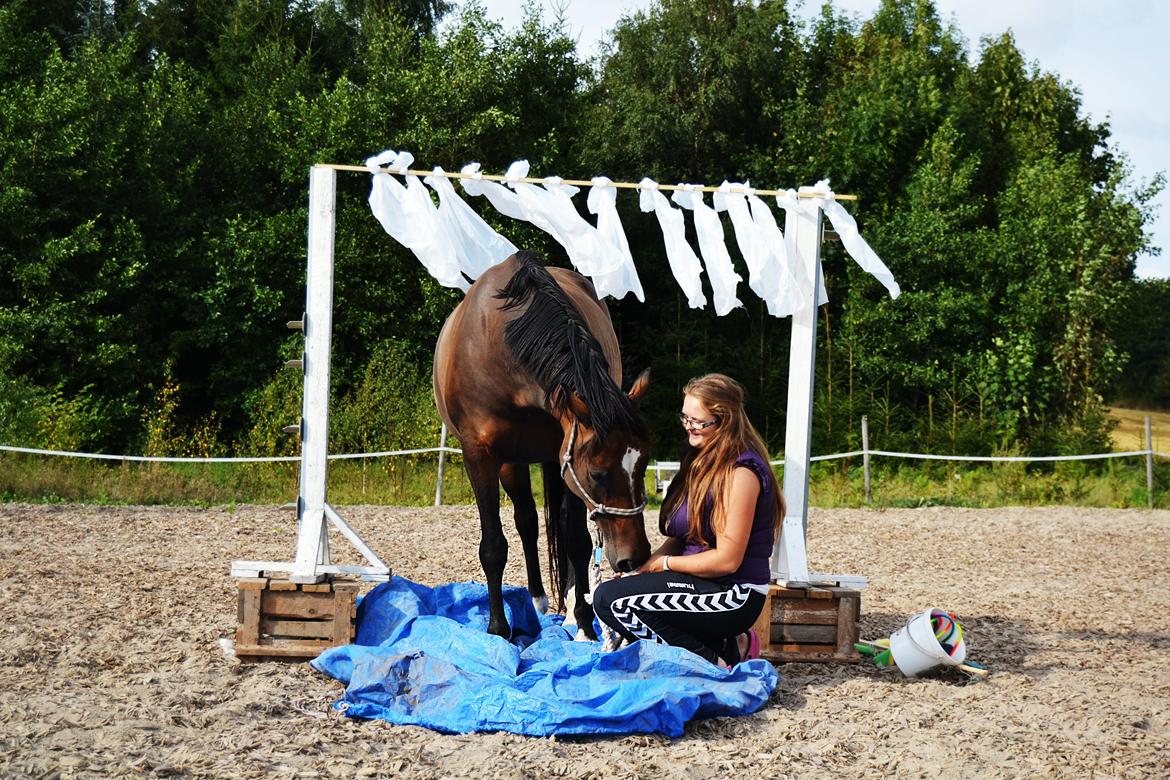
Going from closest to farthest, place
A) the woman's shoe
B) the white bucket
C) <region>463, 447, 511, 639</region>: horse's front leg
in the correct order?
1. the white bucket
2. the woman's shoe
3. <region>463, 447, 511, 639</region>: horse's front leg

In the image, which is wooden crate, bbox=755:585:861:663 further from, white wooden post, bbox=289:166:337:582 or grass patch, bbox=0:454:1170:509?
grass patch, bbox=0:454:1170:509

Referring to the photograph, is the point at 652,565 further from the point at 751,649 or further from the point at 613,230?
the point at 613,230

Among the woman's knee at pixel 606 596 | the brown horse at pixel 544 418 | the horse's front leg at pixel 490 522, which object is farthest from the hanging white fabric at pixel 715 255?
A: the woman's knee at pixel 606 596

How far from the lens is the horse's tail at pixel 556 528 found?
5.05 m

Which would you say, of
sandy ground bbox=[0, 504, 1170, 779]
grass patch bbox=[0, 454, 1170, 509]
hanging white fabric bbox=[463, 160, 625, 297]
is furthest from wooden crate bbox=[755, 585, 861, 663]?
grass patch bbox=[0, 454, 1170, 509]

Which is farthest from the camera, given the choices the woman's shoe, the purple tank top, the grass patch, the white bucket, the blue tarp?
the grass patch

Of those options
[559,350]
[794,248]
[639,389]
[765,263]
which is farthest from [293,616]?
[794,248]

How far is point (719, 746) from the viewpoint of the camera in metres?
3.41

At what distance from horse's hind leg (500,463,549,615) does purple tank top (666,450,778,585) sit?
123 cm

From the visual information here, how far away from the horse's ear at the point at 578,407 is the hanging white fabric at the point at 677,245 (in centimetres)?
92

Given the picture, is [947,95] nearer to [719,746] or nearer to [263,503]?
[263,503]

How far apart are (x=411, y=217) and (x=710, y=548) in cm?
201

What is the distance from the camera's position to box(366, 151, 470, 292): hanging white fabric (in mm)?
4695

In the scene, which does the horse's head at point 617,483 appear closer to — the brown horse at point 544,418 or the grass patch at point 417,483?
the brown horse at point 544,418
